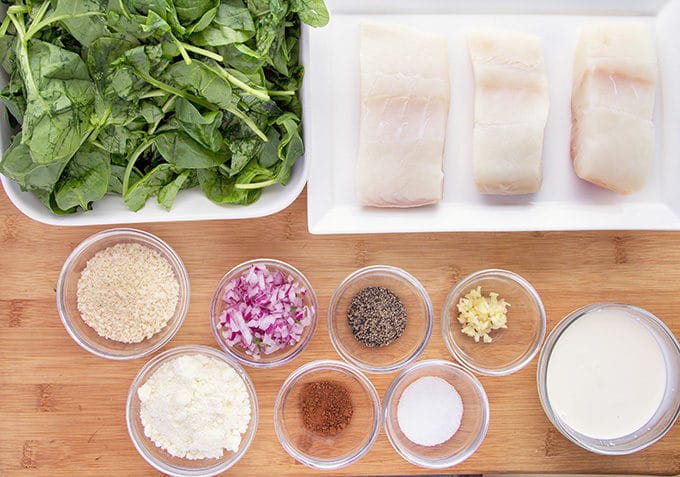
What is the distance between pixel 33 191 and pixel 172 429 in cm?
58

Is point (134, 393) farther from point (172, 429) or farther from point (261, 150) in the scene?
point (261, 150)

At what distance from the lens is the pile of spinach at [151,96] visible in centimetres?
118

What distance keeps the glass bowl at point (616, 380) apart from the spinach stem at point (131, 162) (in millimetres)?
939

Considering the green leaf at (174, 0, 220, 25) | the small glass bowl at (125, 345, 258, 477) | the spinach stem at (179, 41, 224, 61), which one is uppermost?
the green leaf at (174, 0, 220, 25)

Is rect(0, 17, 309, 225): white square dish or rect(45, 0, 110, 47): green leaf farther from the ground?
rect(45, 0, 110, 47): green leaf

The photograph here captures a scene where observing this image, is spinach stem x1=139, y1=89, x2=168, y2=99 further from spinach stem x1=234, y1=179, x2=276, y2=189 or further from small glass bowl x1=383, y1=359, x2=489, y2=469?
small glass bowl x1=383, y1=359, x2=489, y2=469

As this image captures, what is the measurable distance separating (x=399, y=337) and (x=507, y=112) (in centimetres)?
55

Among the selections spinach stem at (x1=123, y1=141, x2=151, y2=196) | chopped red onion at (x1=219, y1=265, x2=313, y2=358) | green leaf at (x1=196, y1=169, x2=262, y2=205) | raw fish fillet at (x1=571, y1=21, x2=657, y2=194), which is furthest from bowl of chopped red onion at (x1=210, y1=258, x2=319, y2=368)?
raw fish fillet at (x1=571, y1=21, x2=657, y2=194)

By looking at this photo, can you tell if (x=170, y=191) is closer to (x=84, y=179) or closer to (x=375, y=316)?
A: (x=84, y=179)

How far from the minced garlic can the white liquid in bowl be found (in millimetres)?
144

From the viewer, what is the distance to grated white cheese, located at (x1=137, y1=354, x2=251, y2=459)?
1511 mm

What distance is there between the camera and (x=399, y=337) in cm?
160

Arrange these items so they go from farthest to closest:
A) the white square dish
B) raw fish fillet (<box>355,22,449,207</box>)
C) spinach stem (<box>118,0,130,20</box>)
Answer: raw fish fillet (<box>355,22,449,207</box>) < the white square dish < spinach stem (<box>118,0,130,20</box>)

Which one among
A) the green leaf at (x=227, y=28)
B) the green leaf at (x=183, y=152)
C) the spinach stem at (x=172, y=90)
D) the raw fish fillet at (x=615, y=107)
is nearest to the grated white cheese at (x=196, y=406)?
the green leaf at (x=183, y=152)
